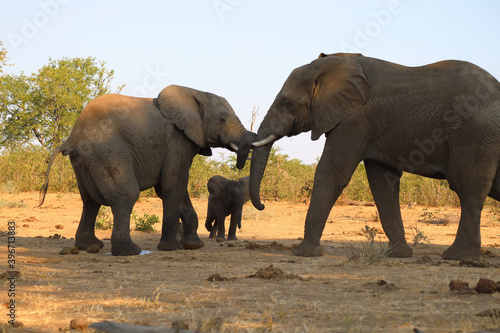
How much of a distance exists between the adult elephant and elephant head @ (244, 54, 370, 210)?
14 millimetres

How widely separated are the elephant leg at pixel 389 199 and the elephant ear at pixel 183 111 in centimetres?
269

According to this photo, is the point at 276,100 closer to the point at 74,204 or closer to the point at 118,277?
the point at 118,277

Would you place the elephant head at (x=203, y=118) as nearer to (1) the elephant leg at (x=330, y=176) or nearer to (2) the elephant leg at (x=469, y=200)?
(1) the elephant leg at (x=330, y=176)

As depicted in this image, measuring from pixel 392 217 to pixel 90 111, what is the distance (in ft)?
15.1

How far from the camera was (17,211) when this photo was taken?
15.5 metres

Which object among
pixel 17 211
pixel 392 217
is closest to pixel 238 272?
pixel 392 217

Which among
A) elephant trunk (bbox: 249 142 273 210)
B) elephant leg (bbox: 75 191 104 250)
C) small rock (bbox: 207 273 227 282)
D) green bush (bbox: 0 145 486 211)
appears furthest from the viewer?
green bush (bbox: 0 145 486 211)

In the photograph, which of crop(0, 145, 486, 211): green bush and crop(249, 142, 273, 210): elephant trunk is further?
crop(0, 145, 486, 211): green bush

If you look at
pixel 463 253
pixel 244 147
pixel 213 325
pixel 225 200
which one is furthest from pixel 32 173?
pixel 213 325

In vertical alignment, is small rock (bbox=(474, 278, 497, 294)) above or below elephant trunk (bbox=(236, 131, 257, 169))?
below

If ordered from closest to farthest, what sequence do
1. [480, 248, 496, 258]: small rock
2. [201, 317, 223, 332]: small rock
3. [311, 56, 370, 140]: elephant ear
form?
1. [201, 317, 223, 332]: small rock
2. [311, 56, 370, 140]: elephant ear
3. [480, 248, 496, 258]: small rock

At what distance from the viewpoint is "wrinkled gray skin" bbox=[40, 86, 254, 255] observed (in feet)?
26.2

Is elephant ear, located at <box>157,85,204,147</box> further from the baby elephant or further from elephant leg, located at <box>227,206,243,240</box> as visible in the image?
elephant leg, located at <box>227,206,243,240</box>

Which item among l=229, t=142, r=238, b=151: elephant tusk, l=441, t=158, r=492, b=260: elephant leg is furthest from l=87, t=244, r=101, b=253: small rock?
l=441, t=158, r=492, b=260: elephant leg
